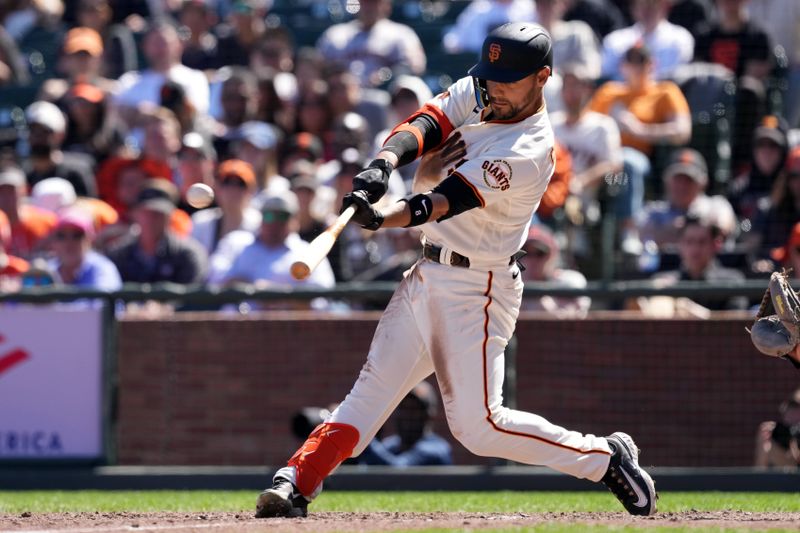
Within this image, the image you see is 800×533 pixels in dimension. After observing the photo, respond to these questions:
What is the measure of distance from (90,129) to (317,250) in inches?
322

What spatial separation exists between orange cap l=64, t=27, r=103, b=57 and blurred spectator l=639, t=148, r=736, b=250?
5.73m

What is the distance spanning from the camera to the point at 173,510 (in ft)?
21.2

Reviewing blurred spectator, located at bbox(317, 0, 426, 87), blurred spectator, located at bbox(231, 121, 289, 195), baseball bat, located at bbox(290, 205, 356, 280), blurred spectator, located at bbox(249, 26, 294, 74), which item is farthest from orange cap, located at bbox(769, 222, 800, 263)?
blurred spectator, located at bbox(249, 26, 294, 74)

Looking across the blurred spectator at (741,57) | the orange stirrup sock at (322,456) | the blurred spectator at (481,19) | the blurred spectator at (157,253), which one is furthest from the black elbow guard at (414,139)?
the blurred spectator at (481,19)

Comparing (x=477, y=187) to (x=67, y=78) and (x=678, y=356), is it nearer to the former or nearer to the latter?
(x=678, y=356)

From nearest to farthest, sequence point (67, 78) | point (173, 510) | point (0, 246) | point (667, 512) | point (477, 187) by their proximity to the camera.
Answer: point (477, 187) → point (667, 512) → point (173, 510) → point (0, 246) → point (67, 78)

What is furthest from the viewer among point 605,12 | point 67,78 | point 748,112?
point 67,78

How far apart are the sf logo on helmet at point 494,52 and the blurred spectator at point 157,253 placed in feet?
16.0

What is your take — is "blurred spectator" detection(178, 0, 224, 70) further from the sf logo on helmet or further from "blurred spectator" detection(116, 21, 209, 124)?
the sf logo on helmet

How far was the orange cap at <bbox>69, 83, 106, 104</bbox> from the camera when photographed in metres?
12.5

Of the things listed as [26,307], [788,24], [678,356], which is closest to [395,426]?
[678,356]

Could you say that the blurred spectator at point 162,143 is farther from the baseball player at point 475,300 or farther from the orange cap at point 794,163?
the baseball player at point 475,300

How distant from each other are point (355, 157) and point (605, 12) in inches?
133

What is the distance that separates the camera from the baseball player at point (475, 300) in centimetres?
530
